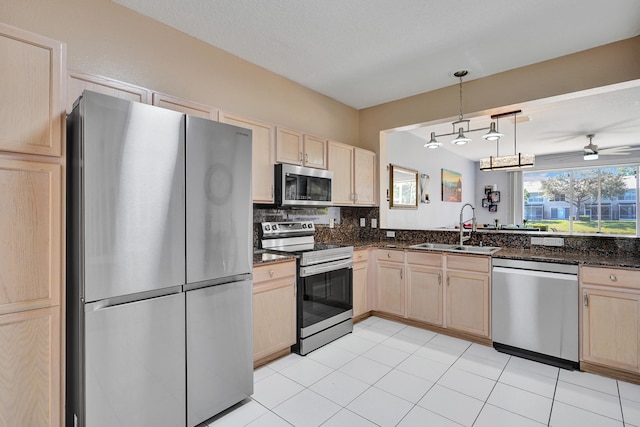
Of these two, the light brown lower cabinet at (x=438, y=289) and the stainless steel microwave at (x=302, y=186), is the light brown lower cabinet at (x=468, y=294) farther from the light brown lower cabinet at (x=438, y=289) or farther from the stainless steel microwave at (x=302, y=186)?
the stainless steel microwave at (x=302, y=186)

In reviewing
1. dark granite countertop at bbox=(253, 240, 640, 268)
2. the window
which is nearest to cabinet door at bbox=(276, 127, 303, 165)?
dark granite countertop at bbox=(253, 240, 640, 268)

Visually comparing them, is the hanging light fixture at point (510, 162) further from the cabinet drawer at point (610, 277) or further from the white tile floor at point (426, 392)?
the white tile floor at point (426, 392)

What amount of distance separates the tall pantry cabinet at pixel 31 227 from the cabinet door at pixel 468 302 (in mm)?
3068

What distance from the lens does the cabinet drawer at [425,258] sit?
3.25 m

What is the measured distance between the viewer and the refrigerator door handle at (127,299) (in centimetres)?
144

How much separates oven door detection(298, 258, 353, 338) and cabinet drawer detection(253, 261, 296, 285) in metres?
0.11

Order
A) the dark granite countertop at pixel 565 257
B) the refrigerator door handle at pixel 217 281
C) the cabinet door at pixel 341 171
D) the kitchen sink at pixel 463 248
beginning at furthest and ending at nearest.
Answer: the cabinet door at pixel 341 171, the kitchen sink at pixel 463 248, the dark granite countertop at pixel 565 257, the refrigerator door handle at pixel 217 281

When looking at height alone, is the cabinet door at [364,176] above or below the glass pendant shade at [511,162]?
below

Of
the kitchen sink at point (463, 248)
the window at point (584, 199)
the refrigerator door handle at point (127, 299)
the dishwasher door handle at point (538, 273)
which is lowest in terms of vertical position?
the dishwasher door handle at point (538, 273)

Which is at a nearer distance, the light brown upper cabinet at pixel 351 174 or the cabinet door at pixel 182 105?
the cabinet door at pixel 182 105

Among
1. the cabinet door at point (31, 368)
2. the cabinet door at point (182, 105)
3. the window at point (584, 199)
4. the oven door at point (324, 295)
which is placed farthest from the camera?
the window at point (584, 199)

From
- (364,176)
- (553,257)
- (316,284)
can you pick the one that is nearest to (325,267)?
(316,284)

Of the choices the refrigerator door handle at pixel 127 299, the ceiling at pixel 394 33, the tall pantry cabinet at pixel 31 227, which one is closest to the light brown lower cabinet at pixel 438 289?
the ceiling at pixel 394 33

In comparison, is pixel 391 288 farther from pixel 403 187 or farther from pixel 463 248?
pixel 403 187
